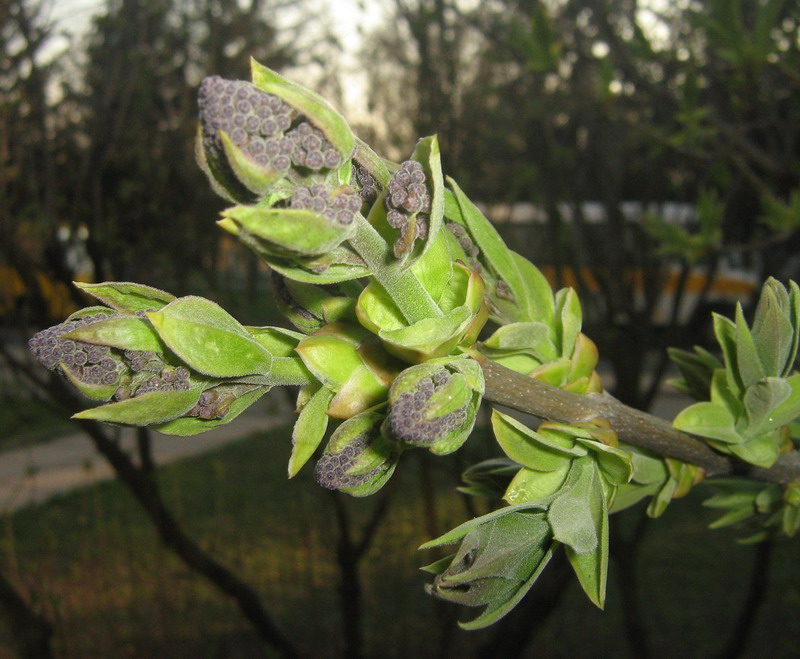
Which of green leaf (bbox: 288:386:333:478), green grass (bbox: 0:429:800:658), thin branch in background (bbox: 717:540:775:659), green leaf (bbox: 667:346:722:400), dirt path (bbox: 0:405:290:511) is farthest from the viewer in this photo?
dirt path (bbox: 0:405:290:511)

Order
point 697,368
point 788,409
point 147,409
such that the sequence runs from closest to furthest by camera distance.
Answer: point 147,409 → point 788,409 → point 697,368

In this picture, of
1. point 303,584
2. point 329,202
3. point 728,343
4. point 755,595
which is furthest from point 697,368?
point 303,584

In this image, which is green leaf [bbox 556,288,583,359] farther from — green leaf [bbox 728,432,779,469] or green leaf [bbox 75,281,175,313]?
green leaf [bbox 75,281,175,313]

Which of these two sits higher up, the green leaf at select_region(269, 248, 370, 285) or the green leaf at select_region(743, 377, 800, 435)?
the green leaf at select_region(269, 248, 370, 285)

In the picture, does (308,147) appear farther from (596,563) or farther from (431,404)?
(596,563)

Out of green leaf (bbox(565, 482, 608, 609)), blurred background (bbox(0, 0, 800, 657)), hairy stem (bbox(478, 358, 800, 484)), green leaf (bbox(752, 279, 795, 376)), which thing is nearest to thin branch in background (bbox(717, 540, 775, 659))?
blurred background (bbox(0, 0, 800, 657))

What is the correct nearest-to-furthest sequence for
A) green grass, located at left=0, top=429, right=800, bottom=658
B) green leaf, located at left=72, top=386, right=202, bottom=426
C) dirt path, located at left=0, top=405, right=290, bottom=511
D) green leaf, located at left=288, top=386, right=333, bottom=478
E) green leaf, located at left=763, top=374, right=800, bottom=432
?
green leaf, located at left=72, top=386, right=202, bottom=426, green leaf, located at left=288, top=386, right=333, bottom=478, green leaf, located at left=763, top=374, right=800, bottom=432, green grass, located at left=0, top=429, right=800, bottom=658, dirt path, located at left=0, top=405, right=290, bottom=511

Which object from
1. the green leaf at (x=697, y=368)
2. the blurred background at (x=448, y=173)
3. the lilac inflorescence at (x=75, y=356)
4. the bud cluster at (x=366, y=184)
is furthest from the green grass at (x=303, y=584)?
the lilac inflorescence at (x=75, y=356)

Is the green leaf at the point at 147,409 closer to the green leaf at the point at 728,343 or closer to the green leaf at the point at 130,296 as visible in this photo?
the green leaf at the point at 130,296
